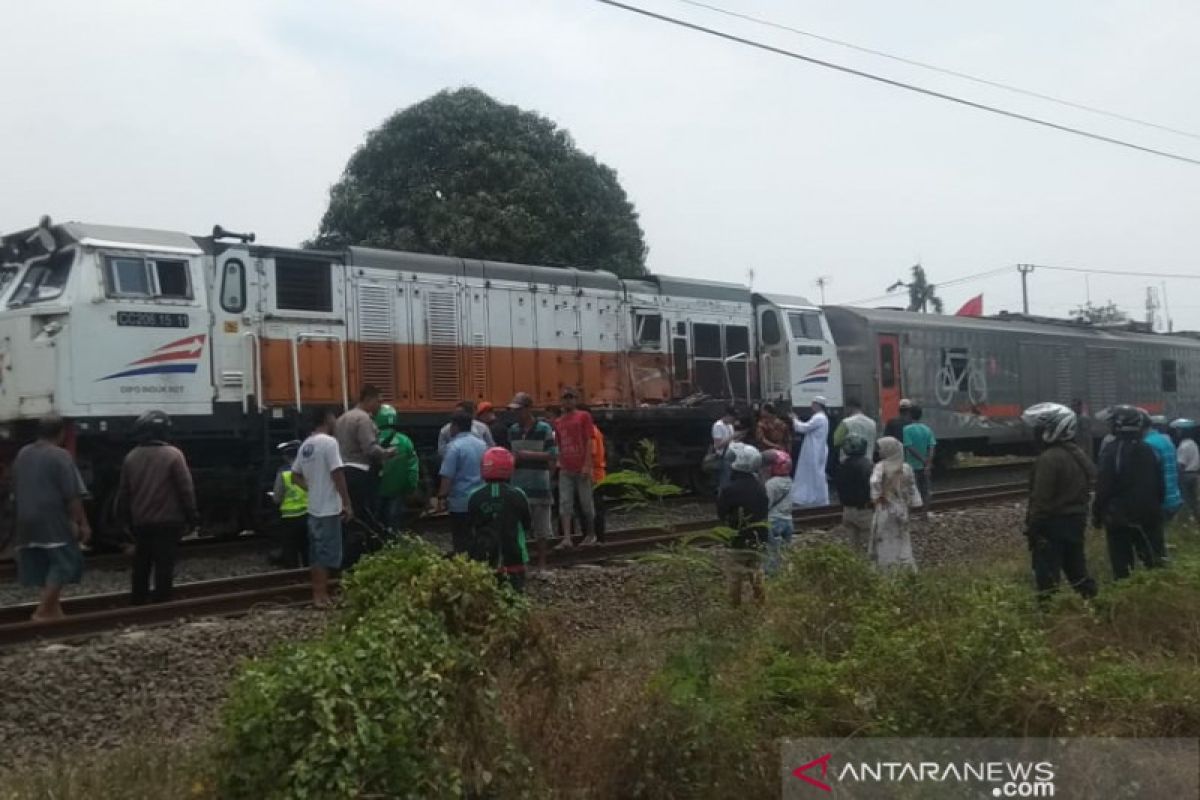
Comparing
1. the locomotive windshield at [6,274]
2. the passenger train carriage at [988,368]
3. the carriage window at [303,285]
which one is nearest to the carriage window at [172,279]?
the carriage window at [303,285]

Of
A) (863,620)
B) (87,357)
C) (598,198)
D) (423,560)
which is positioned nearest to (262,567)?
(87,357)

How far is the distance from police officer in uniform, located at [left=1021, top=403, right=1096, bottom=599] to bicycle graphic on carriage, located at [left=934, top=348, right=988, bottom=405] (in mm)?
15077

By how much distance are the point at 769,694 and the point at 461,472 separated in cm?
426

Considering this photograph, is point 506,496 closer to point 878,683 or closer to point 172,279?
point 878,683

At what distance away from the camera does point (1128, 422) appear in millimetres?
8633

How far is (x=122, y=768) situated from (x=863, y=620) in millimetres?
3821

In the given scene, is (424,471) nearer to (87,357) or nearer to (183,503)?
(87,357)

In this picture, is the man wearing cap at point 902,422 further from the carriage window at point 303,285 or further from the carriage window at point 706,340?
the carriage window at point 303,285

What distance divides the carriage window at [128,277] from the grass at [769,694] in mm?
7700

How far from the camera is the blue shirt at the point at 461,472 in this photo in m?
9.49

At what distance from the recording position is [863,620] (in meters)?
6.54

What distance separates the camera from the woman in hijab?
30.6 feet

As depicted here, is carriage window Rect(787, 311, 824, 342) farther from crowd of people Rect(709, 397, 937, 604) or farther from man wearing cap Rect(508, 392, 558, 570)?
man wearing cap Rect(508, 392, 558, 570)

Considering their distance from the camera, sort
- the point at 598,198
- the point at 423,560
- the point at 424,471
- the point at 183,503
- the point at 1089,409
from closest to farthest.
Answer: the point at 423,560, the point at 183,503, the point at 424,471, the point at 1089,409, the point at 598,198
